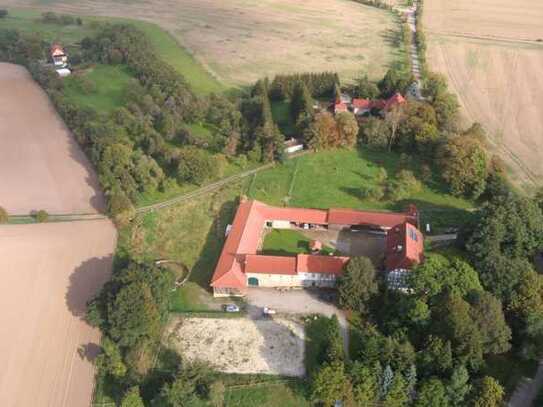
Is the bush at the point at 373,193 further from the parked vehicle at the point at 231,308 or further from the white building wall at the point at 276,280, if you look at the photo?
the parked vehicle at the point at 231,308

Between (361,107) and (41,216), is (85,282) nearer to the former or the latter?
(41,216)

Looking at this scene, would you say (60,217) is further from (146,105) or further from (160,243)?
(146,105)

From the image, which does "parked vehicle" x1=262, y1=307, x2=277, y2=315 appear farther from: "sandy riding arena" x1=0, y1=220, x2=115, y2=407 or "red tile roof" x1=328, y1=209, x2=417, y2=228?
"sandy riding arena" x1=0, y1=220, x2=115, y2=407

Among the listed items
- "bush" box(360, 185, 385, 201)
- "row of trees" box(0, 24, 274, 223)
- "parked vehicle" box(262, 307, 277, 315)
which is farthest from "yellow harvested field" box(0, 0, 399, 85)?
"parked vehicle" box(262, 307, 277, 315)

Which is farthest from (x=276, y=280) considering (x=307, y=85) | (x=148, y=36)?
(x=148, y=36)

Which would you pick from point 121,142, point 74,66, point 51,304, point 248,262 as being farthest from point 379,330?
point 74,66

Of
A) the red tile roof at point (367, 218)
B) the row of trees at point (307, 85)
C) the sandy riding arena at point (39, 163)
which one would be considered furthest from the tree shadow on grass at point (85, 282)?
the row of trees at point (307, 85)
